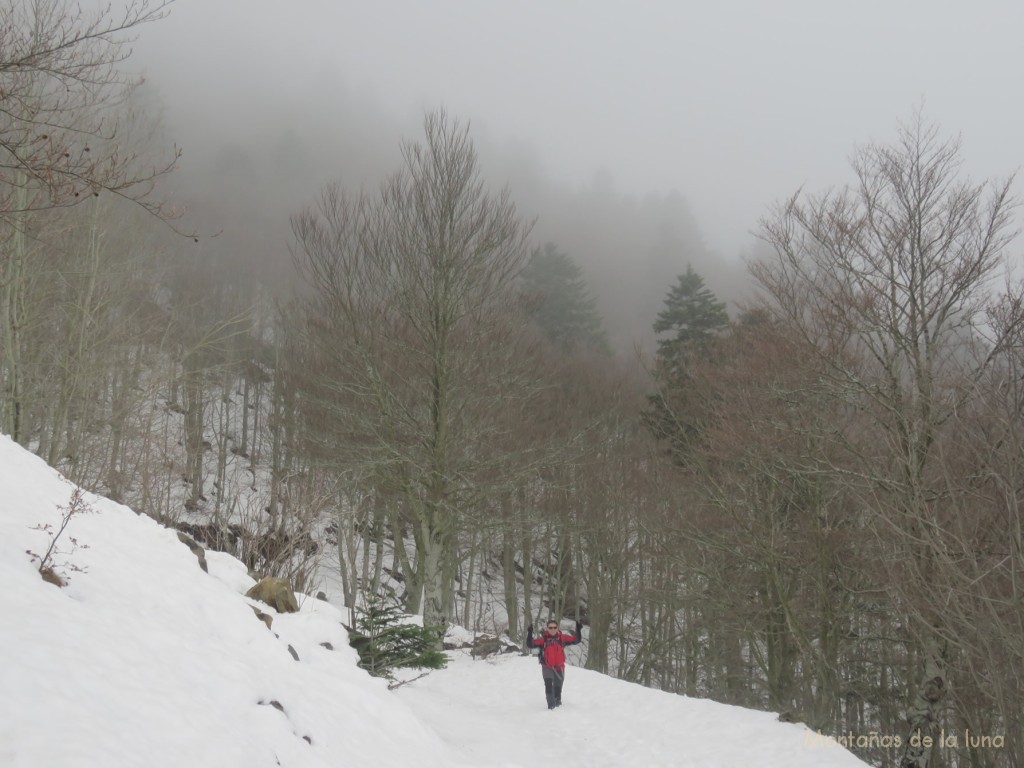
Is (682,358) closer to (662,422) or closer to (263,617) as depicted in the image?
(662,422)

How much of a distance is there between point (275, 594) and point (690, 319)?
20338 mm

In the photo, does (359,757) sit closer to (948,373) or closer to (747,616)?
Result: (948,373)

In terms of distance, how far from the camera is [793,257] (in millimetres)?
10672

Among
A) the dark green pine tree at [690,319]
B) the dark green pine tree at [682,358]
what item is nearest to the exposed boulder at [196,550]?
the dark green pine tree at [682,358]

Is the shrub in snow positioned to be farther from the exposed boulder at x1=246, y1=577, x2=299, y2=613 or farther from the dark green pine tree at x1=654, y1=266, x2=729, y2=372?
the dark green pine tree at x1=654, y1=266, x2=729, y2=372

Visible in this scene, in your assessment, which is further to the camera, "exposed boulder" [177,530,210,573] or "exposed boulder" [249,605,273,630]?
"exposed boulder" [177,530,210,573]

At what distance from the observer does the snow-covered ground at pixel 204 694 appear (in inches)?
121

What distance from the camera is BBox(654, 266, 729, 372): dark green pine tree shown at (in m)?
22.8

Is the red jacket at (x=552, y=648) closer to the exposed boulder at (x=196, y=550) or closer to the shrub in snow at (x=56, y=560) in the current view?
the exposed boulder at (x=196, y=550)

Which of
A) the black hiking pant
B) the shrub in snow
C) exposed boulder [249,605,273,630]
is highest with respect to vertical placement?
the shrub in snow

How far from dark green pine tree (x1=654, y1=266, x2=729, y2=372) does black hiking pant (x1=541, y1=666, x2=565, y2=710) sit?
14394 mm

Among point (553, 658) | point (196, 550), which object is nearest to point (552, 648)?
point (553, 658)

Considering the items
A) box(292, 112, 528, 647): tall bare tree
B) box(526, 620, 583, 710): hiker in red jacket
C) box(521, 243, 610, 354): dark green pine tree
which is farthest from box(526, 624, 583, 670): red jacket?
box(521, 243, 610, 354): dark green pine tree

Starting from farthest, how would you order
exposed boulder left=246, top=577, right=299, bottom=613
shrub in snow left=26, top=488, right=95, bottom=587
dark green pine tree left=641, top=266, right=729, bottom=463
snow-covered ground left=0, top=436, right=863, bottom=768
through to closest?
dark green pine tree left=641, top=266, right=729, bottom=463 < exposed boulder left=246, top=577, right=299, bottom=613 < shrub in snow left=26, top=488, right=95, bottom=587 < snow-covered ground left=0, top=436, right=863, bottom=768
